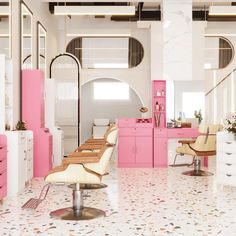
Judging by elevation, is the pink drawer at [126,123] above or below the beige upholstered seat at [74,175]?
above

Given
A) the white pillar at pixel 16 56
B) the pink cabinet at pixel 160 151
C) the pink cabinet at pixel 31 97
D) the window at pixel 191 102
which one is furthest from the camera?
the window at pixel 191 102

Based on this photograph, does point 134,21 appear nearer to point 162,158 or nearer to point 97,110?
point 97,110

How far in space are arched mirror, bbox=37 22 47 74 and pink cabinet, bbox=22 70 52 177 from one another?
1628 millimetres

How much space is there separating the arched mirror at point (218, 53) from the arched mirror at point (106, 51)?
76.8 inches

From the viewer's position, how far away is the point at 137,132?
29.0 ft

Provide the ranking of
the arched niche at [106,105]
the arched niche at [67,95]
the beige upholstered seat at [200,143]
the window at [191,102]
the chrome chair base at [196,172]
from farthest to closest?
the arched niche at [106,105]
the arched niche at [67,95]
the window at [191,102]
the chrome chair base at [196,172]
the beige upholstered seat at [200,143]

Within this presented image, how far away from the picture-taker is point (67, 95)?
1154 centimetres

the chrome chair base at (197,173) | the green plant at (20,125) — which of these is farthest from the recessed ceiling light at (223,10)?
the green plant at (20,125)

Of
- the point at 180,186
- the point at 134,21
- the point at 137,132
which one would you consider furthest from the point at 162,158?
the point at 134,21

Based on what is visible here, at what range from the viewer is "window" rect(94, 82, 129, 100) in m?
13.5

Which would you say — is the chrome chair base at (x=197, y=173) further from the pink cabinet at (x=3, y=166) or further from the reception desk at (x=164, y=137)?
the pink cabinet at (x=3, y=166)

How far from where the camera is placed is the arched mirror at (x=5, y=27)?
627 cm

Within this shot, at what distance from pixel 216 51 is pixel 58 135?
5.56 meters

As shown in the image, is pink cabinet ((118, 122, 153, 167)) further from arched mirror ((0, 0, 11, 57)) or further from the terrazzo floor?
arched mirror ((0, 0, 11, 57))
